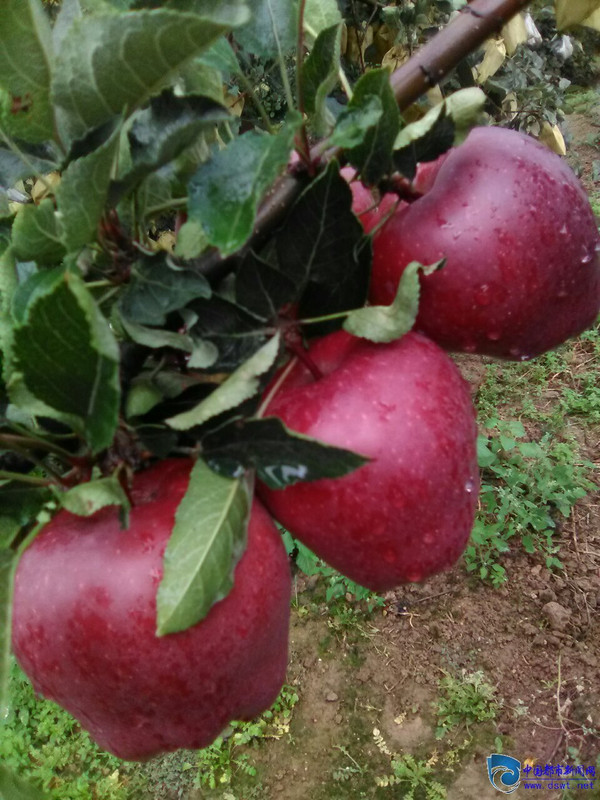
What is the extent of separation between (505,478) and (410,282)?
1.86 metres

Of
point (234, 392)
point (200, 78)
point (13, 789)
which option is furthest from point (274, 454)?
point (13, 789)

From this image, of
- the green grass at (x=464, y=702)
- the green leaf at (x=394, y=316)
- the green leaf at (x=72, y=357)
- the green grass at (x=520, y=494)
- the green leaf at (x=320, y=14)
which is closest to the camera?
the green leaf at (x=72, y=357)

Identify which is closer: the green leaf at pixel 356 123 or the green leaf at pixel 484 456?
the green leaf at pixel 356 123

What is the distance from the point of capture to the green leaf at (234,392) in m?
0.36

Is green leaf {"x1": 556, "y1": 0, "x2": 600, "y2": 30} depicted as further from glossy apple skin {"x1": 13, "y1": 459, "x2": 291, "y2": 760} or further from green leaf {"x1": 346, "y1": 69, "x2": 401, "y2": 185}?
glossy apple skin {"x1": 13, "y1": 459, "x2": 291, "y2": 760}

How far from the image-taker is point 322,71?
1.41 feet

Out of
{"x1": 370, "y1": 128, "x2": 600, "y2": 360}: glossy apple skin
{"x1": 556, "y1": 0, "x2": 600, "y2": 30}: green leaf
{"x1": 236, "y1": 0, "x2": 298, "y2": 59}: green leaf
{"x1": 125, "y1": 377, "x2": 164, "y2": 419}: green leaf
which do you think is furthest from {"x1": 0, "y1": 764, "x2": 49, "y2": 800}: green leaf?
{"x1": 556, "y1": 0, "x2": 600, "y2": 30}: green leaf

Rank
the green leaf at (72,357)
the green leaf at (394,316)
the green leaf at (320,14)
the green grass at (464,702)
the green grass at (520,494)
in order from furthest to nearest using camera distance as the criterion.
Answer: the green grass at (520,494)
the green grass at (464,702)
the green leaf at (320,14)
the green leaf at (394,316)
the green leaf at (72,357)

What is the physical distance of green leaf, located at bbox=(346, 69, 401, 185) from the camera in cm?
38

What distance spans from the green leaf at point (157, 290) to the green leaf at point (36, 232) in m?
0.04

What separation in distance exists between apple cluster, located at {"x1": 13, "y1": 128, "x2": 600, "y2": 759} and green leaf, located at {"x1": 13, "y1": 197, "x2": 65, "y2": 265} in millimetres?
142

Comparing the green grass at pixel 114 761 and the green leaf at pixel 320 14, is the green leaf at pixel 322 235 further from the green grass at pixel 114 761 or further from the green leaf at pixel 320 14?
the green grass at pixel 114 761

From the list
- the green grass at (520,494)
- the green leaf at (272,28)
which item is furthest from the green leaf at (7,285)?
the green grass at (520,494)

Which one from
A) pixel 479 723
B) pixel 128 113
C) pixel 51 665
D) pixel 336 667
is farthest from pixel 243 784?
pixel 128 113
